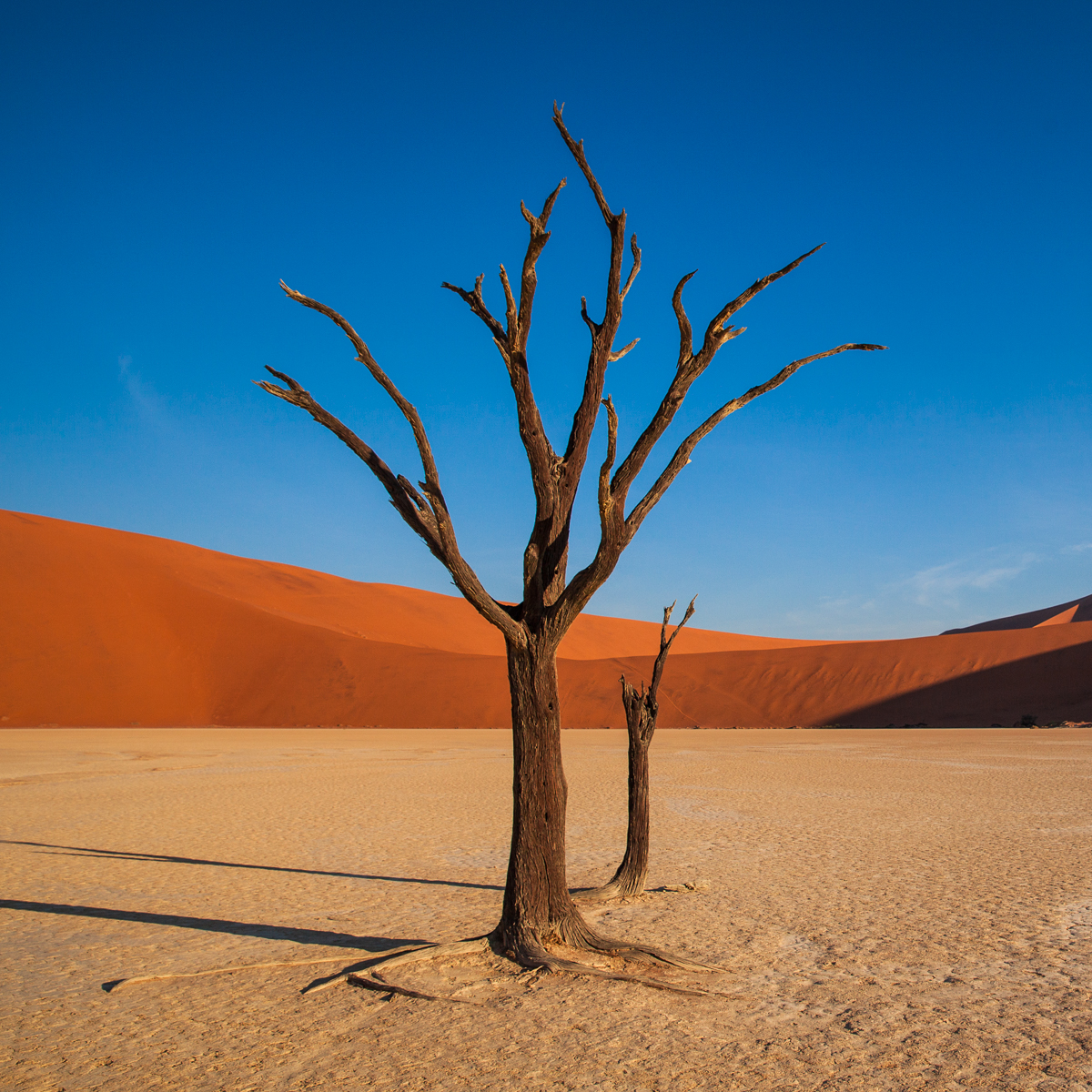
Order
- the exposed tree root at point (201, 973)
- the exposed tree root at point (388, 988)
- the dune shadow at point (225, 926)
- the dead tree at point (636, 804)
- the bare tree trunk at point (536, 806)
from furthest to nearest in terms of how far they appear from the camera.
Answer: the dead tree at point (636, 804), the dune shadow at point (225, 926), the bare tree trunk at point (536, 806), the exposed tree root at point (201, 973), the exposed tree root at point (388, 988)

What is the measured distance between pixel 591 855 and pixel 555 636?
17.5ft

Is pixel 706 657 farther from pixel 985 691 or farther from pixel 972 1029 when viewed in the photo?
pixel 972 1029

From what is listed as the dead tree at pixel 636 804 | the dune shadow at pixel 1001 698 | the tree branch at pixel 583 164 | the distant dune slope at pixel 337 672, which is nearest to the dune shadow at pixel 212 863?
the dead tree at pixel 636 804

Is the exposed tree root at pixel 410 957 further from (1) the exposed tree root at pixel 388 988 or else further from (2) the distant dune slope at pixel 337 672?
(2) the distant dune slope at pixel 337 672

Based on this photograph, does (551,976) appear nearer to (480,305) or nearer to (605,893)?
(605,893)

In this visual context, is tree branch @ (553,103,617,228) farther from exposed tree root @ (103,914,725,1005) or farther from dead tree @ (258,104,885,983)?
exposed tree root @ (103,914,725,1005)

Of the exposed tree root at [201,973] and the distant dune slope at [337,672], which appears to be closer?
the exposed tree root at [201,973]

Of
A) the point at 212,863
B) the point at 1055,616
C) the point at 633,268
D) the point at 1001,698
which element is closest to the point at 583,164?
the point at 633,268

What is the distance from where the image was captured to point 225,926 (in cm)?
683

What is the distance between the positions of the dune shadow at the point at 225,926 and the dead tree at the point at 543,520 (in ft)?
3.82

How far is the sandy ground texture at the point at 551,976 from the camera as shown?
4.06 m

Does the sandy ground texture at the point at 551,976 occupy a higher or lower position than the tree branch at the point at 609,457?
lower

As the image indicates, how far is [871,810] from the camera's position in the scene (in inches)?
521

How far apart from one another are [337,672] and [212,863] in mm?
37012
